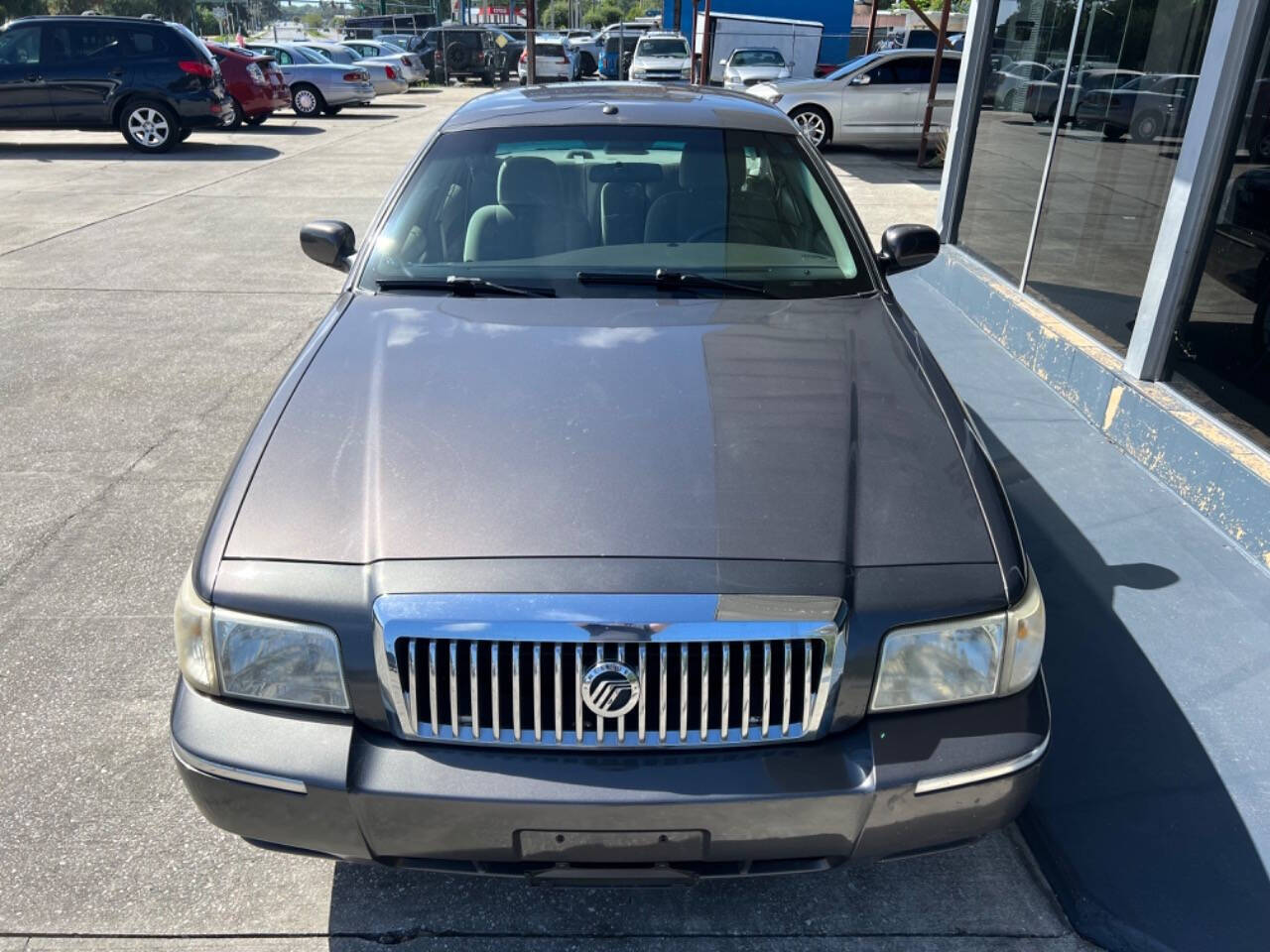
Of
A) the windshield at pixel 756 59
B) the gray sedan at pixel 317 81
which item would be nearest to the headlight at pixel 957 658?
the gray sedan at pixel 317 81

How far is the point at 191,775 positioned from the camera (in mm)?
2031

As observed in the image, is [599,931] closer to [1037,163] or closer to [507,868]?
[507,868]

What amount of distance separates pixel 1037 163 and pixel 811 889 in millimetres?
5926

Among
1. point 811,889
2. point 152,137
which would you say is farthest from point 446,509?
point 152,137

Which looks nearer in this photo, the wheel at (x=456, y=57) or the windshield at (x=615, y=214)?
the windshield at (x=615, y=214)

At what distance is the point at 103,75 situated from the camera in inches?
572

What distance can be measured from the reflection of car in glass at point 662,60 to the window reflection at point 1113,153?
1993cm

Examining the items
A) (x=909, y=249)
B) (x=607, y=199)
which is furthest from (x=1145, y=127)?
(x=607, y=199)

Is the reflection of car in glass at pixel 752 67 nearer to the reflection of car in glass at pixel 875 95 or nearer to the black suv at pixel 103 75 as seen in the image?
the reflection of car in glass at pixel 875 95

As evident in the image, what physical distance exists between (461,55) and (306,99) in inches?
539

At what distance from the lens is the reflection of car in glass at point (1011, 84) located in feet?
22.8

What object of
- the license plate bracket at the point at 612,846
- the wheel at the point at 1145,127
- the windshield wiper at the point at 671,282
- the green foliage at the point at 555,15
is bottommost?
the license plate bracket at the point at 612,846

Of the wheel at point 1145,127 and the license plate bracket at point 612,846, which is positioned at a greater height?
the wheel at point 1145,127

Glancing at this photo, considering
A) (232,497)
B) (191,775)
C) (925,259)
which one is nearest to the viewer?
(191,775)
